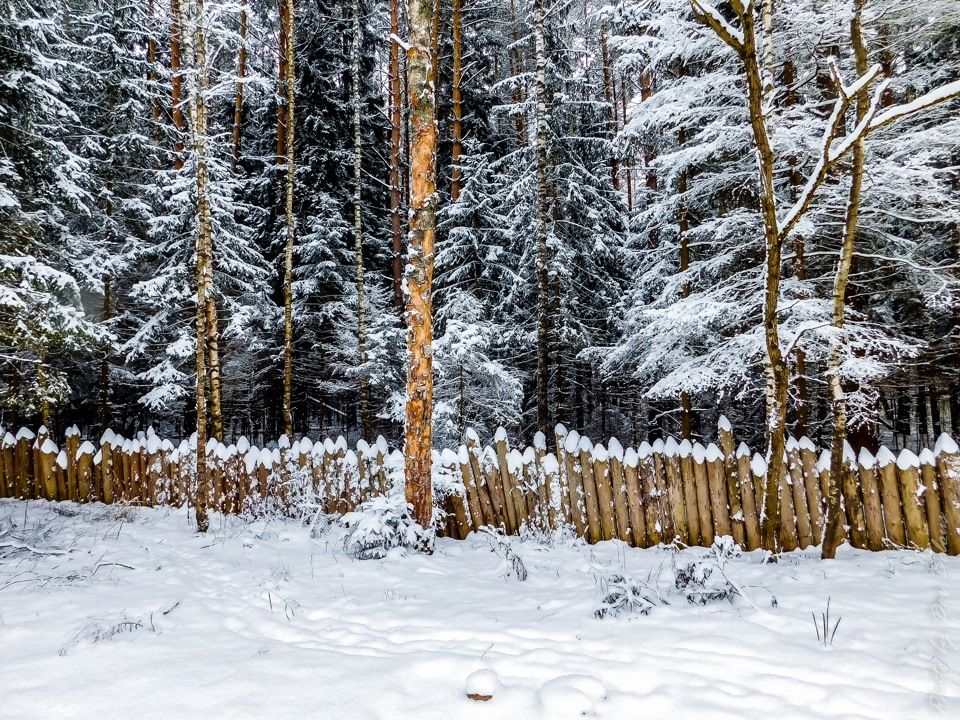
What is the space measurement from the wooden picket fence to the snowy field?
17.6 inches

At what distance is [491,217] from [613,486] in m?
9.55

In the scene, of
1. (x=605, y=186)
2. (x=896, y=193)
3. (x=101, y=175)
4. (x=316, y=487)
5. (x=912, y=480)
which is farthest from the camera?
(x=605, y=186)

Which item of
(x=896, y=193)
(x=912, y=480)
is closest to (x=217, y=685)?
(x=912, y=480)

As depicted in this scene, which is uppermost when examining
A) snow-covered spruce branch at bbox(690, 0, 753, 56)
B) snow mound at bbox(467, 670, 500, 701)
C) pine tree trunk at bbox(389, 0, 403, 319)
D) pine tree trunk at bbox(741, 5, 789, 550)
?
pine tree trunk at bbox(389, 0, 403, 319)

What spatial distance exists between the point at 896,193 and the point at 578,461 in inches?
239

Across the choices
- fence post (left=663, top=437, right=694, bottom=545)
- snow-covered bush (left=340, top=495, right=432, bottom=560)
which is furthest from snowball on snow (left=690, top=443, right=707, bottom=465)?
snow-covered bush (left=340, top=495, right=432, bottom=560)

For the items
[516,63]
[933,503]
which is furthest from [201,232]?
[516,63]

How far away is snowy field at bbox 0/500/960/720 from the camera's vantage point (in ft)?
7.11

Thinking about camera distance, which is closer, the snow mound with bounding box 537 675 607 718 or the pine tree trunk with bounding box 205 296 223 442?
the snow mound with bounding box 537 675 607 718

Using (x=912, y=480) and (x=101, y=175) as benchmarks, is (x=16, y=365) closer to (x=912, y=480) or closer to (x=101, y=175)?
(x=101, y=175)

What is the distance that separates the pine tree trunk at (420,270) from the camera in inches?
210

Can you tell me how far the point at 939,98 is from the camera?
2578mm

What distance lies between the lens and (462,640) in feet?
9.43

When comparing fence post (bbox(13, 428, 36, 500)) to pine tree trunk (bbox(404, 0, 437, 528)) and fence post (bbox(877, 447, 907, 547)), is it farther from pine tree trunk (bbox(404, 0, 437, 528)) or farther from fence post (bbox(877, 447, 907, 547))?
fence post (bbox(877, 447, 907, 547))
